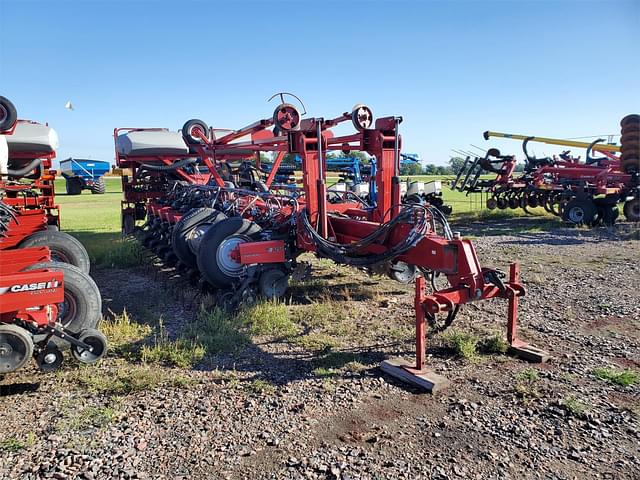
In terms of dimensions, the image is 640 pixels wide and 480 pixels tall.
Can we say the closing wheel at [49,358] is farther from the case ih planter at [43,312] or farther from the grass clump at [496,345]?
the grass clump at [496,345]

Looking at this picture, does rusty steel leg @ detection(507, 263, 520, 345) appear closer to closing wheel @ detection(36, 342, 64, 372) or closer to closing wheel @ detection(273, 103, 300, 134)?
closing wheel @ detection(273, 103, 300, 134)

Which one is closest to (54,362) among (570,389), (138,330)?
(138,330)

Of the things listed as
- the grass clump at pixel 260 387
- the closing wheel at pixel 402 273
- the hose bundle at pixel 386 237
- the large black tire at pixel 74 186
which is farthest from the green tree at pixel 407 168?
the large black tire at pixel 74 186

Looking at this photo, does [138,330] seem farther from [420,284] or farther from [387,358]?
[420,284]

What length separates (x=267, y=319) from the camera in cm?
538

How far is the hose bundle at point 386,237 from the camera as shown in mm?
4672

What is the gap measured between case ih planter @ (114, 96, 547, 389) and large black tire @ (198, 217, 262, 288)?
0.01 m

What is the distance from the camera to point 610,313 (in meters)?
5.63

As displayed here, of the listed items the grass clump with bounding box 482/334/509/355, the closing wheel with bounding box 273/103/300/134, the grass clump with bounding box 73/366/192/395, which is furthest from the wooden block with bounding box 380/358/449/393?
the closing wheel with bounding box 273/103/300/134

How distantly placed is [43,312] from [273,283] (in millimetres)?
2721

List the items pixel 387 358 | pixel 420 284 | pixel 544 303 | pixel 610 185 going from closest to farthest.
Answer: pixel 420 284
pixel 387 358
pixel 544 303
pixel 610 185

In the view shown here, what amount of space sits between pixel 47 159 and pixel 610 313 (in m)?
8.23

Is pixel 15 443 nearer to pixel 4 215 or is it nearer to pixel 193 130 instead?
pixel 4 215

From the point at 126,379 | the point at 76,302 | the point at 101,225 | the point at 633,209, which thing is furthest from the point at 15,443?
the point at 633,209
